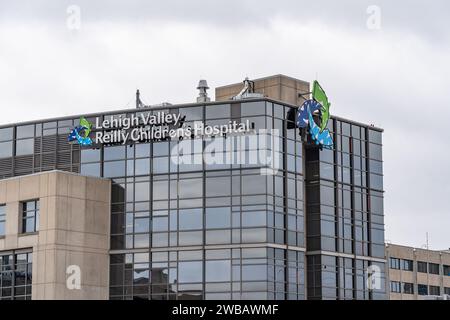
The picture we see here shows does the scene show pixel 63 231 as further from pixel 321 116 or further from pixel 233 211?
pixel 321 116

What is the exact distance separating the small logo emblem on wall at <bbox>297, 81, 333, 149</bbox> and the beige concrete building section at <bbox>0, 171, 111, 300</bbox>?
40.0ft

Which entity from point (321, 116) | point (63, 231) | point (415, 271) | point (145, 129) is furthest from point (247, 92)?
point (415, 271)

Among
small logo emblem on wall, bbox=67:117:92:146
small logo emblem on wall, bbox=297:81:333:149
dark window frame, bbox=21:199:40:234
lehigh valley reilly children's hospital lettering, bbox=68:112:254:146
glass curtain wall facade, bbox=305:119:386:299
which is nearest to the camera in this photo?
lehigh valley reilly children's hospital lettering, bbox=68:112:254:146

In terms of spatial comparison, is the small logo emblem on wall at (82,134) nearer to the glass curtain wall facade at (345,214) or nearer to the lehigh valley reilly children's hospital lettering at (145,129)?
the lehigh valley reilly children's hospital lettering at (145,129)

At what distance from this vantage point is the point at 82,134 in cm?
5722

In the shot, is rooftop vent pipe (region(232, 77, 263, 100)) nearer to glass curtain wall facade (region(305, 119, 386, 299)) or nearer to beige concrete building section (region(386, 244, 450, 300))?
glass curtain wall facade (region(305, 119, 386, 299))

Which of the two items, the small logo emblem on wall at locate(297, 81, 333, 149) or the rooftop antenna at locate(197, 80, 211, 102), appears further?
the rooftop antenna at locate(197, 80, 211, 102)

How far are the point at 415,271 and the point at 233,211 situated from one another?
138 feet

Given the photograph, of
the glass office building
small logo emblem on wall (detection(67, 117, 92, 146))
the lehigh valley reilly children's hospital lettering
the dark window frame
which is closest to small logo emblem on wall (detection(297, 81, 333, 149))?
the glass office building

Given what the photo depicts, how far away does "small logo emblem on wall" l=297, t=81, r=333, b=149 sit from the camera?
2167 inches

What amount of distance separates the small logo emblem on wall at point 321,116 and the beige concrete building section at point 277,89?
4.06 ft

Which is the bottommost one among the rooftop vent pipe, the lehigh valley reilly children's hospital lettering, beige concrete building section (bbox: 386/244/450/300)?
beige concrete building section (bbox: 386/244/450/300)
